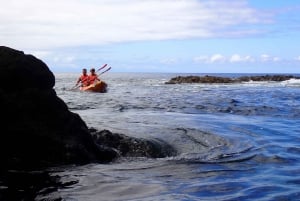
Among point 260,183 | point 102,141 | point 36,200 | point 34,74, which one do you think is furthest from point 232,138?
point 36,200

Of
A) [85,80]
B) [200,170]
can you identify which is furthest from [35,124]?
[85,80]

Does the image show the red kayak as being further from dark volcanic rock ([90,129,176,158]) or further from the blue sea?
dark volcanic rock ([90,129,176,158])

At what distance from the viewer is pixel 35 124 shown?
7.29 meters

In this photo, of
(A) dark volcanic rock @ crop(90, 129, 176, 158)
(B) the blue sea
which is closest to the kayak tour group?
(B) the blue sea

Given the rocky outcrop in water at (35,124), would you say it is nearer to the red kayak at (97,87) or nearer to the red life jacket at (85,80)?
the red kayak at (97,87)

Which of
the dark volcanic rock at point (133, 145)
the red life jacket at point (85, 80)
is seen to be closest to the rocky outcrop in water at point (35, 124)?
the dark volcanic rock at point (133, 145)

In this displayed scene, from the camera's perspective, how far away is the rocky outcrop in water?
704 cm

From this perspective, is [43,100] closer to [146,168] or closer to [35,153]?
[35,153]

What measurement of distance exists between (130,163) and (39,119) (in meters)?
1.64

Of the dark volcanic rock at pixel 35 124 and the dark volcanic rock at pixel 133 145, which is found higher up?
the dark volcanic rock at pixel 35 124

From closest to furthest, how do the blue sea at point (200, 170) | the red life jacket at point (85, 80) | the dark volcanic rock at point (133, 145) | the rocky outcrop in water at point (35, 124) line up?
1. the blue sea at point (200, 170)
2. the rocky outcrop in water at point (35, 124)
3. the dark volcanic rock at point (133, 145)
4. the red life jacket at point (85, 80)

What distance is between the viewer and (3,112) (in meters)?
7.14

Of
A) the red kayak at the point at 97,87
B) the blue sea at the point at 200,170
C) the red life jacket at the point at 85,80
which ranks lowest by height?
the blue sea at the point at 200,170

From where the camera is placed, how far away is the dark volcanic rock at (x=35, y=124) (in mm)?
7043
